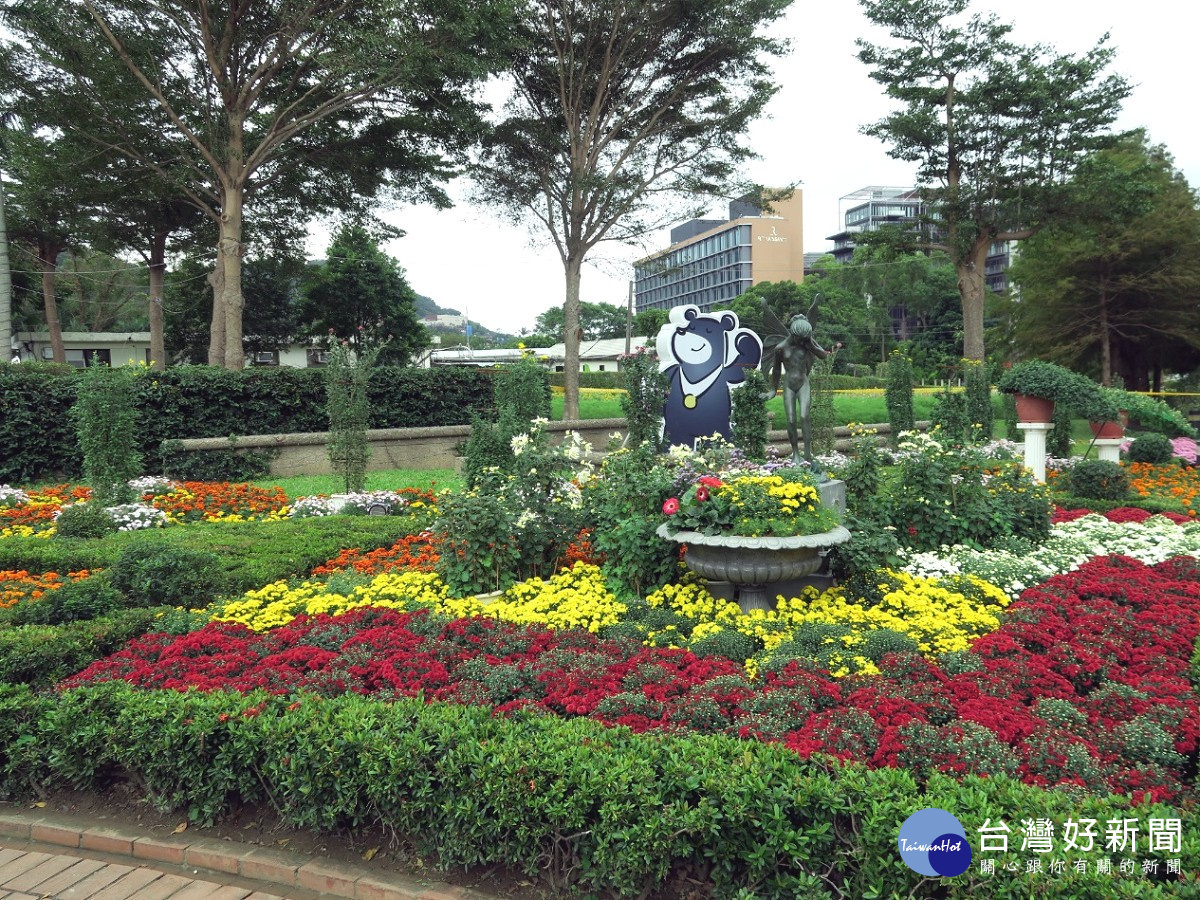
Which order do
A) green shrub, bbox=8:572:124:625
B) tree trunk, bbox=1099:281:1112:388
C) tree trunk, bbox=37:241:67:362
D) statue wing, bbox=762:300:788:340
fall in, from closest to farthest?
1. green shrub, bbox=8:572:124:625
2. statue wing, bbox=762:300:788:340
3. tree trunk, bbox=1099:281:1112:388
4. tree trunk, bbox=37:241:67:362

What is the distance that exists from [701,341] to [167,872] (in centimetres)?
1200

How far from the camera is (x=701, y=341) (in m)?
13.9

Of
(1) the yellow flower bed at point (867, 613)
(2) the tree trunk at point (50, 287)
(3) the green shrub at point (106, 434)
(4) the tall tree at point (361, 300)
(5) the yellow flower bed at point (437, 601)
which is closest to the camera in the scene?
(1) the yellow flower bed at point (867, 613)

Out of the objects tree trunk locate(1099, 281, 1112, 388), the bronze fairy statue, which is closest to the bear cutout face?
the bronze fairy statue

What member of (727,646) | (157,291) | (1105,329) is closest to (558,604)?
(727,646)

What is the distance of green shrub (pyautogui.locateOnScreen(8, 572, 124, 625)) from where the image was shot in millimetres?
5043

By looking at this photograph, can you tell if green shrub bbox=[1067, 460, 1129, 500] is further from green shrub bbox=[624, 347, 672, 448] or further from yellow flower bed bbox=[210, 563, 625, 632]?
yellow flower bed bbox=[210, 563, 625, 632]

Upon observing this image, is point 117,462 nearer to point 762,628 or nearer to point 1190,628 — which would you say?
point 762,628

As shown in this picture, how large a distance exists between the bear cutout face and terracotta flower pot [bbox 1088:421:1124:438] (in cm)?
583

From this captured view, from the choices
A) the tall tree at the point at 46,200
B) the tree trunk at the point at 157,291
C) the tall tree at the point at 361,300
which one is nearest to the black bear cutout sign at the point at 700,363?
the tall tree at the point at 46,200

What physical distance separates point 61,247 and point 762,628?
103 ft

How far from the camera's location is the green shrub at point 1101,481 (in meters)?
9.77

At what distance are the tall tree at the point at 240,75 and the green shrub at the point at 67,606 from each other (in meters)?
11.4

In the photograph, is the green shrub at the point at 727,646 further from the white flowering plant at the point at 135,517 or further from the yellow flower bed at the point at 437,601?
the white flowering plant at the point at 135,517
